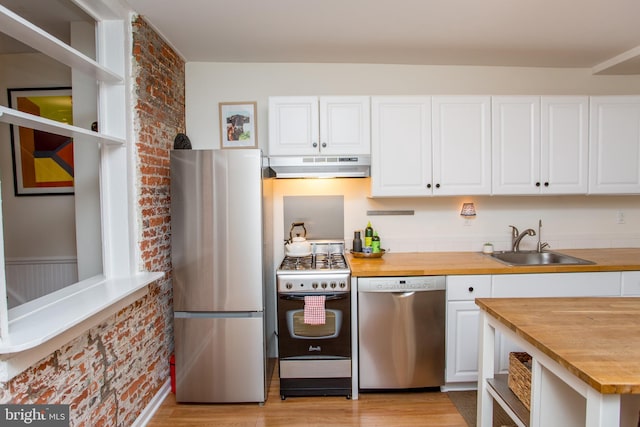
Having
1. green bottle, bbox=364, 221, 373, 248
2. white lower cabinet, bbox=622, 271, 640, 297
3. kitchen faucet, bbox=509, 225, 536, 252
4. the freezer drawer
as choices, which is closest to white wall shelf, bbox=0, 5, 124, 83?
the freezer drawer

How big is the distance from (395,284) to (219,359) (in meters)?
1.36

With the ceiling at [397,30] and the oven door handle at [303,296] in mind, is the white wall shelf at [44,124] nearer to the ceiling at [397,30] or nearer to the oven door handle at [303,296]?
the ceiling at [397,30]

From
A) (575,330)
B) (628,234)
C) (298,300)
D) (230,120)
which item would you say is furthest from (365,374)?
(628,234)

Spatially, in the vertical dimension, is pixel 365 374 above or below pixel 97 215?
below

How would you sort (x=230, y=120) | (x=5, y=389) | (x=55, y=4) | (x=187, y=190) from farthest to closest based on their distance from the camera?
(x=230, y=120), (x=187, y=190), (x=55, y=4), (x=5, y=389)

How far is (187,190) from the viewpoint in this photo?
2328 millimetres

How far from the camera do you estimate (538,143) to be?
2.75 m

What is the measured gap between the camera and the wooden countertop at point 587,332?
1058 millimetres

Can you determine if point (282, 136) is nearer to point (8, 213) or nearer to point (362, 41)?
point (362, 41)

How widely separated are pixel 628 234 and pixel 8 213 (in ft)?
16.6

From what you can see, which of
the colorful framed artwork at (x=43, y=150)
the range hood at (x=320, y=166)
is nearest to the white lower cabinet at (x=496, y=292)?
the range hood at (x=320, y=166)

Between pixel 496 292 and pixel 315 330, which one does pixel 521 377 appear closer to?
pixel 496 292

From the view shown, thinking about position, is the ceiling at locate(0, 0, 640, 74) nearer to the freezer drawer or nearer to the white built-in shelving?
the white built-in shelving

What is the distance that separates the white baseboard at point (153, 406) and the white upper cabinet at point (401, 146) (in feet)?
7.19
